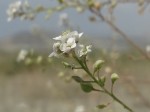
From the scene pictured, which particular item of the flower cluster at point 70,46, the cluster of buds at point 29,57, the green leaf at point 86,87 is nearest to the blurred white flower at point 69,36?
the flower cluster at point 70,46

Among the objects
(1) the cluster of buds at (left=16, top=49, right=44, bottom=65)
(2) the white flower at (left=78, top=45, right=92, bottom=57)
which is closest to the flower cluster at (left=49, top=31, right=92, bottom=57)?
(2) the white flower at (left=78, top=45, right=92, bottom=57)

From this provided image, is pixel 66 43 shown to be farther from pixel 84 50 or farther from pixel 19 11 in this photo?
pixel 19 11

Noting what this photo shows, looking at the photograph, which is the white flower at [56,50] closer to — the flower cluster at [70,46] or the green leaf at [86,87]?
the flower cluster at [70,46]

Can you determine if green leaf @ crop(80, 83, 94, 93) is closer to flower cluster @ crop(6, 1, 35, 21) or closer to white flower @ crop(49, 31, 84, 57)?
white flower @ crop(49, 31, 84, 57)

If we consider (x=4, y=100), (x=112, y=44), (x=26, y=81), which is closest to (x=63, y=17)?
Answer: (x=112, y=44)

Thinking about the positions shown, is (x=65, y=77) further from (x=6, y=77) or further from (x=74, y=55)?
(x=6, y=77)

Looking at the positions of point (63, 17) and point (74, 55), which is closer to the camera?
point (74, 55)

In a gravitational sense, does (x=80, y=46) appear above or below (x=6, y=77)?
below

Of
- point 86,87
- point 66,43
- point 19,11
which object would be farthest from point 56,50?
point 19,11
